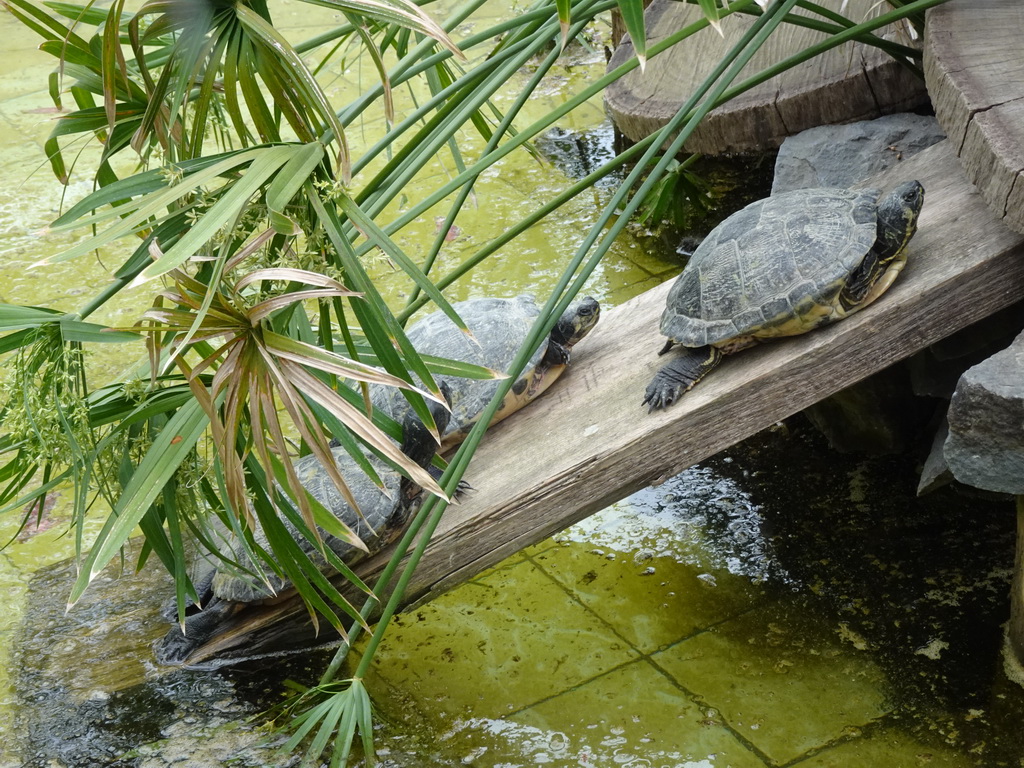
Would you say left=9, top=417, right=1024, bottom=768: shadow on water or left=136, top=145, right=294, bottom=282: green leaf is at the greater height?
left=136, top=145, right=294, bottom=282: green leaf

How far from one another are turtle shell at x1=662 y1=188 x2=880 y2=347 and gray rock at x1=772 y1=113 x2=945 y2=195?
28.0 inches

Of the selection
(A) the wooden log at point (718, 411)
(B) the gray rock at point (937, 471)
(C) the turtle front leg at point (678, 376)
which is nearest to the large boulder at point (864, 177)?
(B) the gray rock at point (937, 471)

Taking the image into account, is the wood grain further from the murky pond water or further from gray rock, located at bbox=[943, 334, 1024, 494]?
the murky pond water

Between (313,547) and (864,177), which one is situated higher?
(864,177)

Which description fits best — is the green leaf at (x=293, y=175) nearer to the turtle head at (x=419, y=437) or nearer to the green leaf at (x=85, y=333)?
the green leaf at (x=85, y=333)

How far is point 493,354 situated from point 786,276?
785 mm

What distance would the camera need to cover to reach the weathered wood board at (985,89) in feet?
6.75

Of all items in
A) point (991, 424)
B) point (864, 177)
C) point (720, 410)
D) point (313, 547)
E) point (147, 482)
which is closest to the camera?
point (147, 482)

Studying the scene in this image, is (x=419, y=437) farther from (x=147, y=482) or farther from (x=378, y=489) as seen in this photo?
(x=147, y=482)

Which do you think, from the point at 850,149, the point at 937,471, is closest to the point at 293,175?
the point at 937,471

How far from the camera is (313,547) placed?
250 centimetres

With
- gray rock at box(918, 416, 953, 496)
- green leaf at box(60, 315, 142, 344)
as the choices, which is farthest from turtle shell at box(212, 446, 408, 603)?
gray rock at box(918, 416, 953, 496)

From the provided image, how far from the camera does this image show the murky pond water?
2.26m

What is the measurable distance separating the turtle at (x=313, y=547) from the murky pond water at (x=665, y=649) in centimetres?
9
